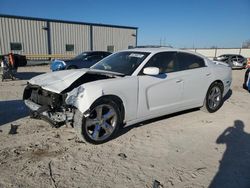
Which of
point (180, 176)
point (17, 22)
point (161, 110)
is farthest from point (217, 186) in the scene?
point (17, 22)

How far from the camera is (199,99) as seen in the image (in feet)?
18.3

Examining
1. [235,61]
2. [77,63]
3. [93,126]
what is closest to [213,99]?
[93,126]

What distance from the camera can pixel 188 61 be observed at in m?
5.42

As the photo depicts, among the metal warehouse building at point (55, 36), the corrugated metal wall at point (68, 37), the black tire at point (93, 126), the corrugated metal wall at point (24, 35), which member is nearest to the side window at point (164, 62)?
the black tire at point (93, 126)

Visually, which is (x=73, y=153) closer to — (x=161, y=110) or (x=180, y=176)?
(x=180, y=176)

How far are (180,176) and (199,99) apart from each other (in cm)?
283

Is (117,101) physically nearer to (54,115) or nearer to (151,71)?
(151,71)

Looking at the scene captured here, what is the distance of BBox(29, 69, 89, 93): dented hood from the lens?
13.3 feet

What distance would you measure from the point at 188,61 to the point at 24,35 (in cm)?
2085

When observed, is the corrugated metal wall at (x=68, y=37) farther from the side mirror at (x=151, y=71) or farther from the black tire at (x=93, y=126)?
the black tire at (x=93, y=126)

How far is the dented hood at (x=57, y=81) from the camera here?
13.3 ft

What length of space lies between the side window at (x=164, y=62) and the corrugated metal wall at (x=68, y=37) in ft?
70.5

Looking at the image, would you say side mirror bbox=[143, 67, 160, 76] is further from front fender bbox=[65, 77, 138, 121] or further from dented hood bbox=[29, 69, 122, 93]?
dented hood bbox=[29, 69, 122, 93]

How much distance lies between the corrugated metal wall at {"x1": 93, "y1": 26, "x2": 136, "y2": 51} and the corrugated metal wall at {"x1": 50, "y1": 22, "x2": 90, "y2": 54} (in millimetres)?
1198
